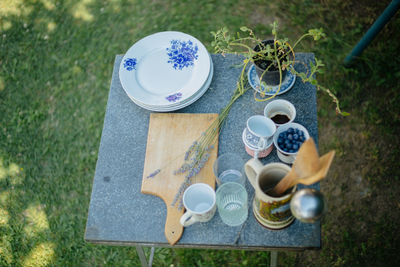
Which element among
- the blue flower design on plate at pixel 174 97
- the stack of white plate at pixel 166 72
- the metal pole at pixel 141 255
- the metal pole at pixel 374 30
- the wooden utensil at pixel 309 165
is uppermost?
the wooden utensil at pixel 309 165

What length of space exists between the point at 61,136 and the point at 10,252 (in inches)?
32.9

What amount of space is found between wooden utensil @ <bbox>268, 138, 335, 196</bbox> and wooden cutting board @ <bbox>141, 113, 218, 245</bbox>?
444mm

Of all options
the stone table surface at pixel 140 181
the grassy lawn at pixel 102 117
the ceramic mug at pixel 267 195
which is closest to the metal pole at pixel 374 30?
the grassy lawn at pixel 102 117

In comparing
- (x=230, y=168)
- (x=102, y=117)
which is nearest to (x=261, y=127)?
(x=230, y=168)

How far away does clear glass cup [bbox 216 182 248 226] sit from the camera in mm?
1247

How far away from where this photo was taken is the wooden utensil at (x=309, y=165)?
0.83 m

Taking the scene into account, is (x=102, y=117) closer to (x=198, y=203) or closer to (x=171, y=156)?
(x=171, y=156)

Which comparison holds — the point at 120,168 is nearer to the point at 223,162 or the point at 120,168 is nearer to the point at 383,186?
the point at 223,162

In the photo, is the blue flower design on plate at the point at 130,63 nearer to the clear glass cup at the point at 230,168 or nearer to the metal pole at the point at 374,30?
the clear glass cup at the point at 230,168

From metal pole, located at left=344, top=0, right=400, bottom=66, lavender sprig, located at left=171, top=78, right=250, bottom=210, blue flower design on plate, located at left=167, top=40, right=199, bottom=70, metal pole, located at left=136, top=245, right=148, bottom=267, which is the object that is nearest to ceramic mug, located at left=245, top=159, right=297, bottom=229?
lavender sprig, located at left=171, top=78, right=250, bottom=210

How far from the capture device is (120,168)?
1.41m

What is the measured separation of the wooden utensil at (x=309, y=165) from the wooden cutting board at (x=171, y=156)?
44 centimetres

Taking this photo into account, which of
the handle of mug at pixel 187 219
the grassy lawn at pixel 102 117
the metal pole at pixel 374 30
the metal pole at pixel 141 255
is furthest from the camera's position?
the grassy lawn at pixel 102 117

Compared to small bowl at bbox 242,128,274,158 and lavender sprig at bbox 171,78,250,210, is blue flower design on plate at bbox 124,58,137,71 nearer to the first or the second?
lavender sprig at bbox 171,78,250,210
